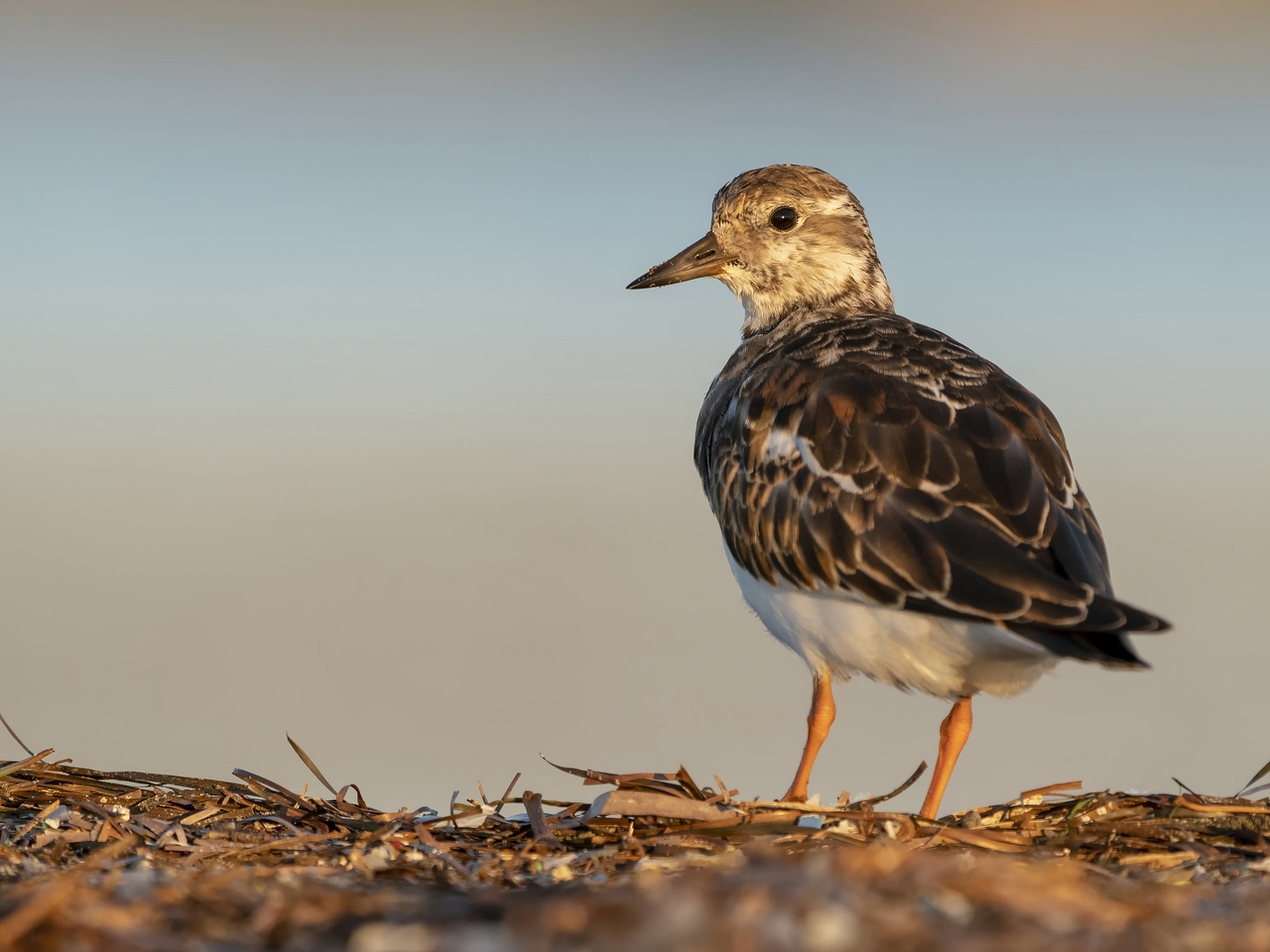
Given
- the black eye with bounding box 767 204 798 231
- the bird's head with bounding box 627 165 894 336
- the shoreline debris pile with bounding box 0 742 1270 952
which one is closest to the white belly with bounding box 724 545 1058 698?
the shoreline debris pile with bounding box 0 742 1270 952

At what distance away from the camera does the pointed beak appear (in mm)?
6664

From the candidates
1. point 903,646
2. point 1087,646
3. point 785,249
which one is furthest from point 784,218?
point 1087,646

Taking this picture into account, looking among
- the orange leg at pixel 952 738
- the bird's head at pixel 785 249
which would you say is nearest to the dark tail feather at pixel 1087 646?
the orange leg at pixel 952 738

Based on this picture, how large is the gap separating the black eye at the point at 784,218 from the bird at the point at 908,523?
954mm

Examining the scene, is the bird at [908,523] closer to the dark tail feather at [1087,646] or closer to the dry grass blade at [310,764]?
the dark tail feather at [1087,646]

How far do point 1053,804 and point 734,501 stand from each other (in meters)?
1.82

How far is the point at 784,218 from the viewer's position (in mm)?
6570

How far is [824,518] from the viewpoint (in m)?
4.66

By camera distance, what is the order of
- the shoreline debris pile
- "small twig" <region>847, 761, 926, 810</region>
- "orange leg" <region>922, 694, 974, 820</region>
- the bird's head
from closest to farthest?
the shoreline debris pile → "small twig" <region>847, 761, 926, 810</region> → "orange leg" <region>922, 694, 974, 820</region> → the bird's head

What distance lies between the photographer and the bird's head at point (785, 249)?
6559 mm

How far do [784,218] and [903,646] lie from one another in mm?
2829

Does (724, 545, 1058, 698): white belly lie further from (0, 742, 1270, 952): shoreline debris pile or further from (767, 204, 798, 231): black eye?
(767, 204, 798, 231): black eye

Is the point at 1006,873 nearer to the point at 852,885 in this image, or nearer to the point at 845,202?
the point at 852,885

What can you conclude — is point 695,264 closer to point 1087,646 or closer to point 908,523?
point 908,523
